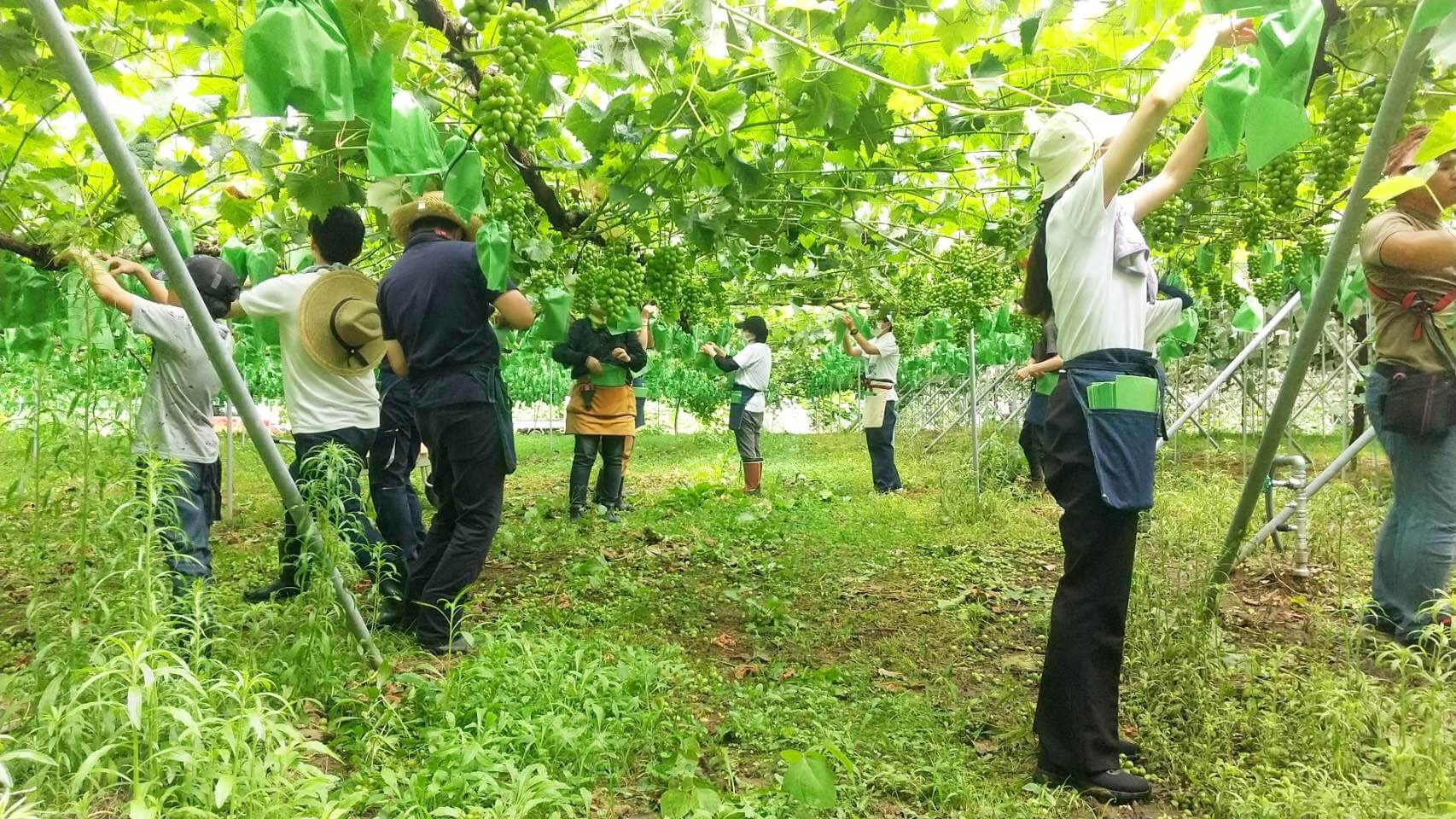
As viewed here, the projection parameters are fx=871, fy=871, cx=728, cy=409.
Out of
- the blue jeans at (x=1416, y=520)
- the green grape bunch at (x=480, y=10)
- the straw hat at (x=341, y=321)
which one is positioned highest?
the green grape bunch at (x=480, y=10)

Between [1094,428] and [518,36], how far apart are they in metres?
1.61

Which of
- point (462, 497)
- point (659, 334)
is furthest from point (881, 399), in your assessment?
point (462, 497)

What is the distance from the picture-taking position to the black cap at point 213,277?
338 centimetres

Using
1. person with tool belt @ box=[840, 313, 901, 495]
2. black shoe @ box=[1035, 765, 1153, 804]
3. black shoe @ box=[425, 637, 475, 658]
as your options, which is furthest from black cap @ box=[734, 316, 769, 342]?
black shoe @ box=[1035, 765, 1153, 804]

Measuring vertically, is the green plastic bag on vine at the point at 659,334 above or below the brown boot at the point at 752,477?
above

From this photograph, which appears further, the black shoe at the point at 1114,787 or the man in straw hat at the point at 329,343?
the man in straw hat at the point at 329,343

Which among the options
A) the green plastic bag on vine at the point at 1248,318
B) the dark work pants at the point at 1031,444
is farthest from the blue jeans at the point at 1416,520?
the dark work pants at the point at 1031,444

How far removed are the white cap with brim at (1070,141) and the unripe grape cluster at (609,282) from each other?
168cm

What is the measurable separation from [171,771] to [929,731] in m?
1.93

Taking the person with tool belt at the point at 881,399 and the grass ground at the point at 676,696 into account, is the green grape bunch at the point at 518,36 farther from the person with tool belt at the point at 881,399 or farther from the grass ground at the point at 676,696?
the person with tool belt at the point at 881,399

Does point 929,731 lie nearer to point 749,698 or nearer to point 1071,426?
point 749,698

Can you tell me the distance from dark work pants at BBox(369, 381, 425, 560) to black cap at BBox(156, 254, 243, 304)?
77 centimetres

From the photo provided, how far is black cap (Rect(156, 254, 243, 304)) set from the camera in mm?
3385

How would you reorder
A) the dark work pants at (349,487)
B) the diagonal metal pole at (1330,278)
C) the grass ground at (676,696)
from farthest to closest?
the dark work pants at (349,487), the diagonal metal pole at (1330,278), the grass ground at (676,696)
